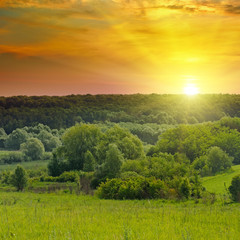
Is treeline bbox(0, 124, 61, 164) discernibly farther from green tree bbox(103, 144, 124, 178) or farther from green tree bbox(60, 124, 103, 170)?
green tree bbox(103, 144, 124, 178)

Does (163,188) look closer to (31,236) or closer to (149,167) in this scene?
(149,167)

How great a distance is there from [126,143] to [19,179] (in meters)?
19.4

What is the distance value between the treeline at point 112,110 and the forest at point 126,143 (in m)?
0.39

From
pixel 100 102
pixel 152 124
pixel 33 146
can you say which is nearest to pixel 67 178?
pixel 33 146

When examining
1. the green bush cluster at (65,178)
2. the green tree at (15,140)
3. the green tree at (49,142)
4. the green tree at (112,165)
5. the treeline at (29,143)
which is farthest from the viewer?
the green tree at (15,140)

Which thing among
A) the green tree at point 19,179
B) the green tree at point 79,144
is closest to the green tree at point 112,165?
the green tree at point 19,179

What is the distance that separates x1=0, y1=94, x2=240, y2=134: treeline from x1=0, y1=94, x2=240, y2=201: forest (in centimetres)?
39

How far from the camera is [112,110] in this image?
161375 mm

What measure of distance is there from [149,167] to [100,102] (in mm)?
128307

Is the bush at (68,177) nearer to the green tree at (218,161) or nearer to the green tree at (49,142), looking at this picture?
the green tree at (218,161)

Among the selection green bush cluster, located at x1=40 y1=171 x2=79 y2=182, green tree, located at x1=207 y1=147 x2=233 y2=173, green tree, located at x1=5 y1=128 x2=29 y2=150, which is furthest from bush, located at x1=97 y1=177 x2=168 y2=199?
green tree, located at x1=5 y1=128 x2=29 y2=150

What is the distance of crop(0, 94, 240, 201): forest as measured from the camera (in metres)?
36.3

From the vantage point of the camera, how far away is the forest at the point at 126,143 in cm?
3634

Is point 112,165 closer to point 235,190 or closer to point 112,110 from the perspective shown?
point 235,190
